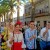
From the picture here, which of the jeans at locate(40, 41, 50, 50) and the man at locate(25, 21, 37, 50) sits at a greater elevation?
the man at locate(25, 21, 37, 50)

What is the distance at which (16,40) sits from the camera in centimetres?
737

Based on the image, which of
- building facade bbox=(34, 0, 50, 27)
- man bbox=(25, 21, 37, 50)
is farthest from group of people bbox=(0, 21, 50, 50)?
building facade bbox=(34, 0, 50, 27)

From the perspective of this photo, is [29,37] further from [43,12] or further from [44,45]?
[43,12]

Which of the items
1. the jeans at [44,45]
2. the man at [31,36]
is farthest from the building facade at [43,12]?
the man at [31,36]

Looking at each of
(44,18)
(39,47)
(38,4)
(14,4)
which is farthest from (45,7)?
(39,47)

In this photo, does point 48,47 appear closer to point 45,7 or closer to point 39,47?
point 39,47

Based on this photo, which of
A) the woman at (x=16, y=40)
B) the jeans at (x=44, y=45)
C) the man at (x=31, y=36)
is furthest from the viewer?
the jeans at (x=44, y=45)

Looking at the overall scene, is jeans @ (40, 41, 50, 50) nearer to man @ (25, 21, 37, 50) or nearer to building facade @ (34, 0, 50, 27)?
man @ (25, 21, 37, 50)

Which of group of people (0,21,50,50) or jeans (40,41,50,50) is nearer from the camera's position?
group of people (0,21,50,50)

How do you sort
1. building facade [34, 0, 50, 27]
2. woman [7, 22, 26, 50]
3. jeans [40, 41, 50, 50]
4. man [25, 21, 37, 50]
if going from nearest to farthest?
1. woman [7, 22, 26, 50]
2. man [25, 21, 37, 50]
3. jeans [40, 41, 50, 50]
4. building facade [34, 0, 50, 27]

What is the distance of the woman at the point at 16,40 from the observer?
729 centimetres

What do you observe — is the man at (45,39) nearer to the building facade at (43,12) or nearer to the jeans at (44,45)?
the jeans at (44,45)

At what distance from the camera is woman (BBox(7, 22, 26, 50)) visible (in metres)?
7.29

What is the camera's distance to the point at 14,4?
40188mm
